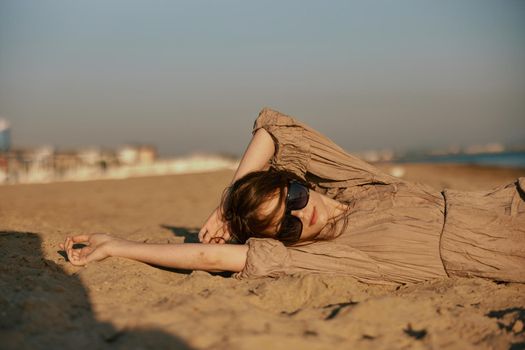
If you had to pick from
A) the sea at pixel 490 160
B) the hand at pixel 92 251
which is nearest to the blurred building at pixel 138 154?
the sea at pixel 490 160

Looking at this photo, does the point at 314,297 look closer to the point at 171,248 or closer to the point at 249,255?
the point at 249,255

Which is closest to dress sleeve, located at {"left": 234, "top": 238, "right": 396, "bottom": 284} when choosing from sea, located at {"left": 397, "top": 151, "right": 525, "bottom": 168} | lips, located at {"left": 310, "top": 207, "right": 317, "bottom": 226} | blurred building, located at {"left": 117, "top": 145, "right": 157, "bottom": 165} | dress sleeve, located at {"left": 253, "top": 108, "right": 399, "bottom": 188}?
lips, located at {"left": 310, "top": 207, "right": 317, "bottom": 226}

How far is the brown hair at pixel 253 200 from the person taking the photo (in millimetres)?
2818

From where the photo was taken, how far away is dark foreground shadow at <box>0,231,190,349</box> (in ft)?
6.17

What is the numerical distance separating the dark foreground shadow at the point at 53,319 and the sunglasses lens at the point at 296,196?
1.13 metres

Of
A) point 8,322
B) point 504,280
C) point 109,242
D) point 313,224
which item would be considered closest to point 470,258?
point 504,280

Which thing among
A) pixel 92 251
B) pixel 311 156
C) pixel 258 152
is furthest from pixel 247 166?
pixel 92 251

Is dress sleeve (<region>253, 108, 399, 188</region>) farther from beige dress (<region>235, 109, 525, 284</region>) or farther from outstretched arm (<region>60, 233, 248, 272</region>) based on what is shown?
outstretched arm (<region>60, 233, 248, 272</region>)

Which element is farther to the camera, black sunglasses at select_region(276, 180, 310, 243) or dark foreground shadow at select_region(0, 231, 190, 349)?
black sunglasses at select_region(276, 180, 310, 243)

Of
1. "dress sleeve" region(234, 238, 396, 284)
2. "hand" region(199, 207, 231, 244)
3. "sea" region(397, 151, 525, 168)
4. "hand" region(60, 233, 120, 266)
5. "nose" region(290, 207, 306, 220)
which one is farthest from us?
"sea" region(397, 151, 525, 168)

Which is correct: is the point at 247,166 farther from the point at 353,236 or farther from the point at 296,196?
the point at 353,236

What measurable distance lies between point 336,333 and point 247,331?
0.36 metres

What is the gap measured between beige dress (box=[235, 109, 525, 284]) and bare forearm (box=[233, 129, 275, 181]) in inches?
23.5

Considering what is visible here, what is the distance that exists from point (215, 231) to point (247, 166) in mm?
451
